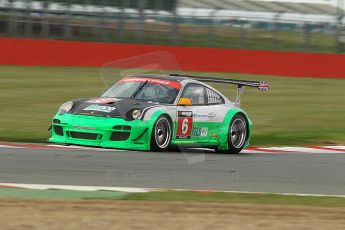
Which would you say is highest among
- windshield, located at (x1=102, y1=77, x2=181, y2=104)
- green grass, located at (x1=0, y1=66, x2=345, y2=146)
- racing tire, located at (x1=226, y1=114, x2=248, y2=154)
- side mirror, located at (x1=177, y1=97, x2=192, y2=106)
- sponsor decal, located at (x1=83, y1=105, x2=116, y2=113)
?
windshield, located at (x1=102, y1=77, x2=181, y2=104)

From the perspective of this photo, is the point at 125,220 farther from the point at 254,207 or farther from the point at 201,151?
the point at 201,151

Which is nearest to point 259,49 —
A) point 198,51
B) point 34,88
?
point 198,51

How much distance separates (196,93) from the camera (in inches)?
482

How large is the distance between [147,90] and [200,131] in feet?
3.06

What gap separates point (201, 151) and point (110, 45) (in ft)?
43.9

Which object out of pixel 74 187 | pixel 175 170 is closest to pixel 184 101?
pixel 175 170

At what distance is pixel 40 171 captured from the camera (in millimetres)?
9211

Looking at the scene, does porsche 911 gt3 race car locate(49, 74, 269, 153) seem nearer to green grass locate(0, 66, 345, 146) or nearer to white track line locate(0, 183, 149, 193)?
green grass locate(0, 66, 345, 146)

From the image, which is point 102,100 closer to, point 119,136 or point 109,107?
point 109,107

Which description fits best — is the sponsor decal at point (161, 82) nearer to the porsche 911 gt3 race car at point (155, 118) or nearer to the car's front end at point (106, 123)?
the porsche 911 gt3 race car at point (155, 118)

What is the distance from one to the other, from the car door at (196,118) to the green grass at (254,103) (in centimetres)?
216

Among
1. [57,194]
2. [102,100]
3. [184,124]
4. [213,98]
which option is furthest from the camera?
[213,98]

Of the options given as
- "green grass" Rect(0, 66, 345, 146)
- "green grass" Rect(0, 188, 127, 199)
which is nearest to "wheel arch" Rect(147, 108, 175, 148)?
"green grass" Rect(0, 66, 345, 146)

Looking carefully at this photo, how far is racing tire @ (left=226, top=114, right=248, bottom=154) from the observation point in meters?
12.5
